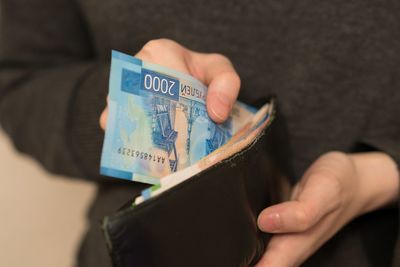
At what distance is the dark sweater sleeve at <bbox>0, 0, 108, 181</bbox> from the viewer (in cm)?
50

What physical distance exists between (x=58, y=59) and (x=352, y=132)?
0.43 metres

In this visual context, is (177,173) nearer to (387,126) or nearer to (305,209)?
(305,209)

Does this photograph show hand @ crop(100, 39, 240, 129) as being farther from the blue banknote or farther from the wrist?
the wrist

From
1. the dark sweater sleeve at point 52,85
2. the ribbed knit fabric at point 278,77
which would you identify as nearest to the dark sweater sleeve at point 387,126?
the ribbed knit fabric at point 278,77

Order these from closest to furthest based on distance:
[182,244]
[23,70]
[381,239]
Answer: [182,244] → [381,239] → [23,70]

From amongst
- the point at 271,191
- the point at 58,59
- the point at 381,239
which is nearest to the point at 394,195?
the point at 381,239

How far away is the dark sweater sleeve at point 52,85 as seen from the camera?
500mm

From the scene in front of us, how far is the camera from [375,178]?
1.55 ft

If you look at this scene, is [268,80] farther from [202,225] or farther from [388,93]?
[202,225]

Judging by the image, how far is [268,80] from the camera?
491mm

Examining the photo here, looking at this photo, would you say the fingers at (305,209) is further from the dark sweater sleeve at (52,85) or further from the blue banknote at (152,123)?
the dark sweater sleeve at (52,85)

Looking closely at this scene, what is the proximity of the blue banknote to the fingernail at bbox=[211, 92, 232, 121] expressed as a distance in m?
0.01

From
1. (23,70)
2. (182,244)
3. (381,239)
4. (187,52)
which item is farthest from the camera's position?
(23,70)

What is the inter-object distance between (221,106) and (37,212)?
2.29 feet
